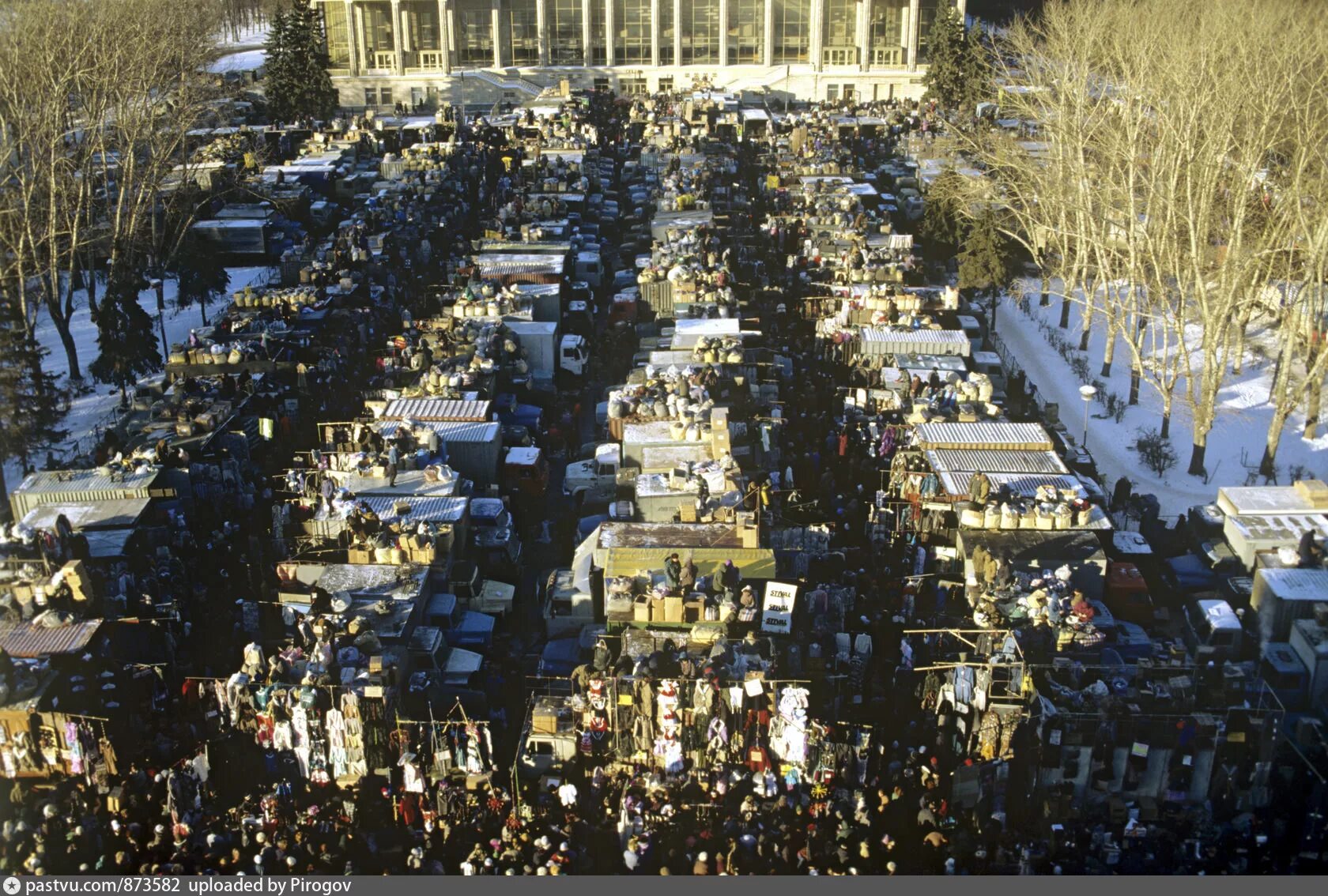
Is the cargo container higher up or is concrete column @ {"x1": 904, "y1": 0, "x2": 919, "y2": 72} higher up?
concrete column @ {"x1": 904, "y1": 0, "x2": 919, "y2": 72}

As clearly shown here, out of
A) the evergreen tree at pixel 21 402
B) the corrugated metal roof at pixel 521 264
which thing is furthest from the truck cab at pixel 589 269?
the evergreen tree at pixel 21 402

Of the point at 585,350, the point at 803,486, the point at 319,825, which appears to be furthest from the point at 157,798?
the point at 585,350

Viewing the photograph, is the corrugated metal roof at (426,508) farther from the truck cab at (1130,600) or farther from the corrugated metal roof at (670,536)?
the truck cab at (1130,600)

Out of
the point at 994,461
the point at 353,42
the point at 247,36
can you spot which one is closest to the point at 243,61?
the point at 247,36

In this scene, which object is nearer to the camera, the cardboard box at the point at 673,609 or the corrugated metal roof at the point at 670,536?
the cardboard box at the point at 673,609

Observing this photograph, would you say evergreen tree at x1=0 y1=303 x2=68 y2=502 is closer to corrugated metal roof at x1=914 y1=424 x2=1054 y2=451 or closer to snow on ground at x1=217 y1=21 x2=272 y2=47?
corrugated metal roof at x1=914 y1=424 x2=1054 y2=451

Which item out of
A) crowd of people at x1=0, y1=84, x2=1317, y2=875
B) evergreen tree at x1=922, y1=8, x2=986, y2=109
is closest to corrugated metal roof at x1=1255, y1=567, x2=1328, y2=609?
crowd of people at x1=0, y1=84, x2=1317, y2=875

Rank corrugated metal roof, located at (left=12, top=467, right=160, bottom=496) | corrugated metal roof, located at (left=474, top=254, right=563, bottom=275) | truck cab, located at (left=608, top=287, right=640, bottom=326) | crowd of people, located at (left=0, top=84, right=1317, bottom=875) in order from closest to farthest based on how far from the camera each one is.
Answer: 1. crowd of people, located at (left=0, top=84, right=1317, bottom=875)
2. corrugated metal roof, located at (left=12, top=467, right=160, bottom=496)
3. truck cab, located at (left=608, top=287, right=640, bottom=326)
4. corrugated metal roof, located at (left=474, top=254, right=563, bottom=275)
